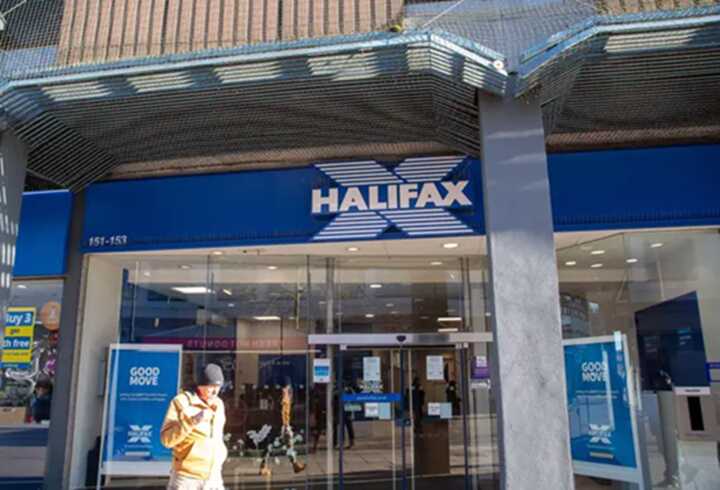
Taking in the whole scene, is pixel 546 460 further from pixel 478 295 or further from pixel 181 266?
pixel 181 266

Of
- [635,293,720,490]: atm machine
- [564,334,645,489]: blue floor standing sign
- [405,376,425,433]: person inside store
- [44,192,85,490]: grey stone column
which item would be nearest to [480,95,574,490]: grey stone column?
[564,334,645,489]: blue floor standing sign

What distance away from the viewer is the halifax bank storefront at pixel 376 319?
24.6 feet

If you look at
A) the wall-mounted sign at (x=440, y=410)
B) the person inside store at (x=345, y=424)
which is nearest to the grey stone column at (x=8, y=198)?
the person inside store at (x=345, y=424)

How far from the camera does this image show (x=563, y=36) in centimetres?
513

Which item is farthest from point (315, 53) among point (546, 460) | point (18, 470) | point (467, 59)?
point (18, 470)

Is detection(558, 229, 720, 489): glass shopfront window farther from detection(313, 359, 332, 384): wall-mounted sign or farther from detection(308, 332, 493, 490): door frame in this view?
detection(313, 359, 332, 384): wall-mounted sign

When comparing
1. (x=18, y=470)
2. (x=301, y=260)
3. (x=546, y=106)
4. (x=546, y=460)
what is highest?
(x=546, y=106)

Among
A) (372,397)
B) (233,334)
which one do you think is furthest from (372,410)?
(233,334)

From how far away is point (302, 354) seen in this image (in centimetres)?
893

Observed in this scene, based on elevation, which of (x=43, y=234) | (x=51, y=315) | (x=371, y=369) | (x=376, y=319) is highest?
(x=43, y=234)

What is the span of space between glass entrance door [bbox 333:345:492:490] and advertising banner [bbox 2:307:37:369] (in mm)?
4669

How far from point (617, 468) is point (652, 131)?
4289 millimetres

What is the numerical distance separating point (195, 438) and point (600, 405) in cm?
544

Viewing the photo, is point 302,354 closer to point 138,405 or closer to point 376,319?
point 376,319
